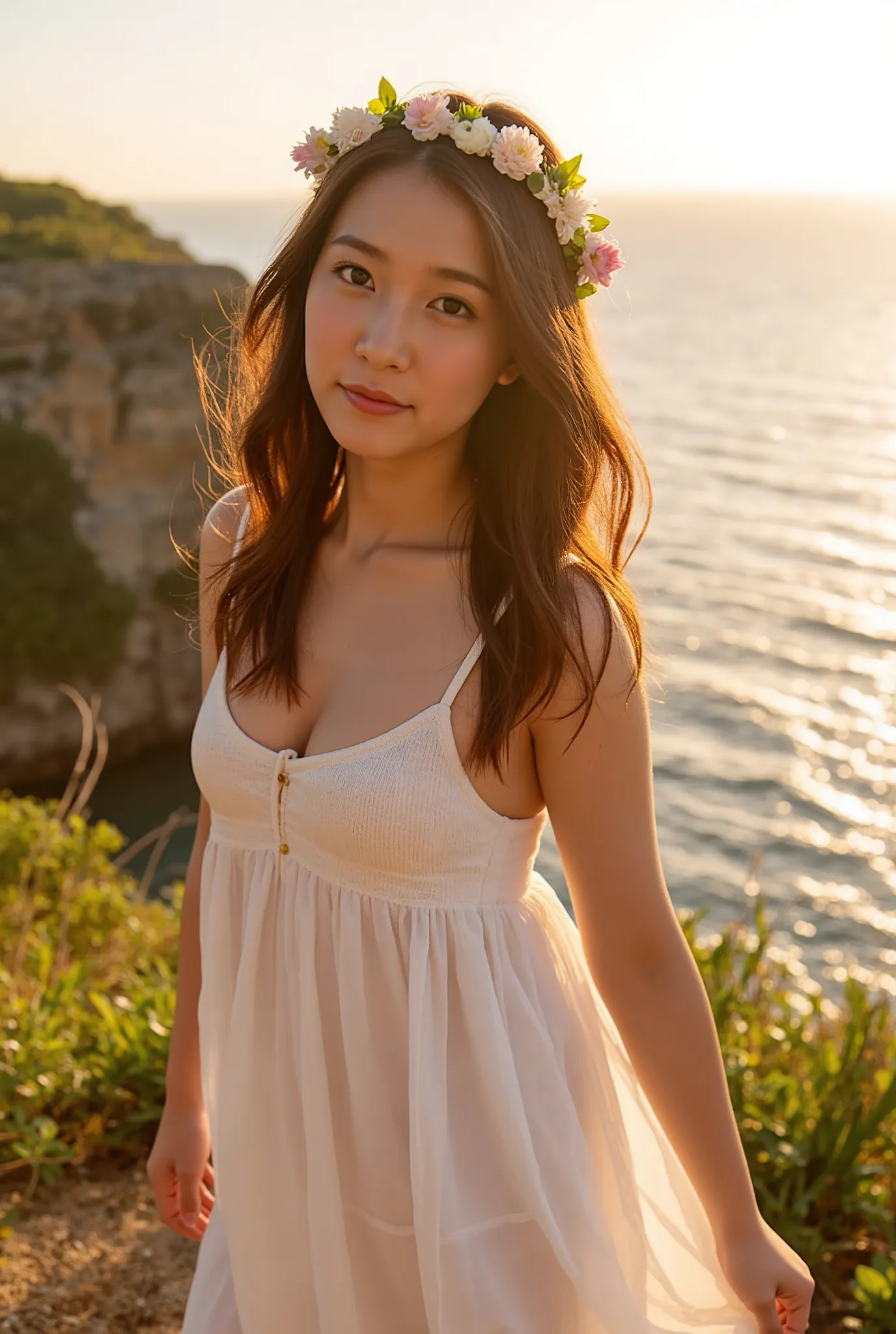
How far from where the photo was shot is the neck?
72.6 inches

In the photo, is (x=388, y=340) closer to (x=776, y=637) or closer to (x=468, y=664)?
(x=468, y=664)

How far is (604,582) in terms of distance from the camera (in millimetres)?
1650

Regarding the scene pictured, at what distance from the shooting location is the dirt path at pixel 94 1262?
2.49 metres

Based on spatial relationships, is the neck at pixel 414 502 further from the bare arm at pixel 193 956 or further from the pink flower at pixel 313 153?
the pink flower at pixel 313 153

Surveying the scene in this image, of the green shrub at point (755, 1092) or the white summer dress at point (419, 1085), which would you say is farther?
the green shrub at point (755, 1092)

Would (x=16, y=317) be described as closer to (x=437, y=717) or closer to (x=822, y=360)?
(x=437, y=717)

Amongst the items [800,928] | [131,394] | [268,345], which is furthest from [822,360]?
[268,345]

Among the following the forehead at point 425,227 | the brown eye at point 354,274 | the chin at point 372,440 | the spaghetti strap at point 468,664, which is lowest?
the spaghetti strap at point 468,664

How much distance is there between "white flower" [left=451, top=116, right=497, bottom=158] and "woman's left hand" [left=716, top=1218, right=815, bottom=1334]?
1.45 metres

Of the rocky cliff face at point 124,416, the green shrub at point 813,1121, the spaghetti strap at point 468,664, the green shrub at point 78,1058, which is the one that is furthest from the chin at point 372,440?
the rocky cliff face at point 124,416

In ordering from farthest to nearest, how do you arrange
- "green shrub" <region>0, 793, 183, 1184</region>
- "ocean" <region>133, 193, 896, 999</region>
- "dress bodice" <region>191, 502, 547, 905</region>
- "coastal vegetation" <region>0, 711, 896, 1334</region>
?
"ocean" <region>133, 193, 896, 999</region>
"green shrub" <region>0, 793, 183, 1184</region>
"coastal vegetation" <region>0, 711, 896, 1334</region>
"dress bodice" <region>191, 502, 547, 905</region>

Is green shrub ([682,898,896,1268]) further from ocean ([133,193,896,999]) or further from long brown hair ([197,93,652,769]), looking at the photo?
long brown hair ([197,93,652,769])

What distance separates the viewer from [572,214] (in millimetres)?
1738

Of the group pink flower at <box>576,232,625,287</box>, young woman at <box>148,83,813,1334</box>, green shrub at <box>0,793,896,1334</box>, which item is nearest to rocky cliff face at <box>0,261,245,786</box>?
green shrub at <box>0,793,896,1334</box>
